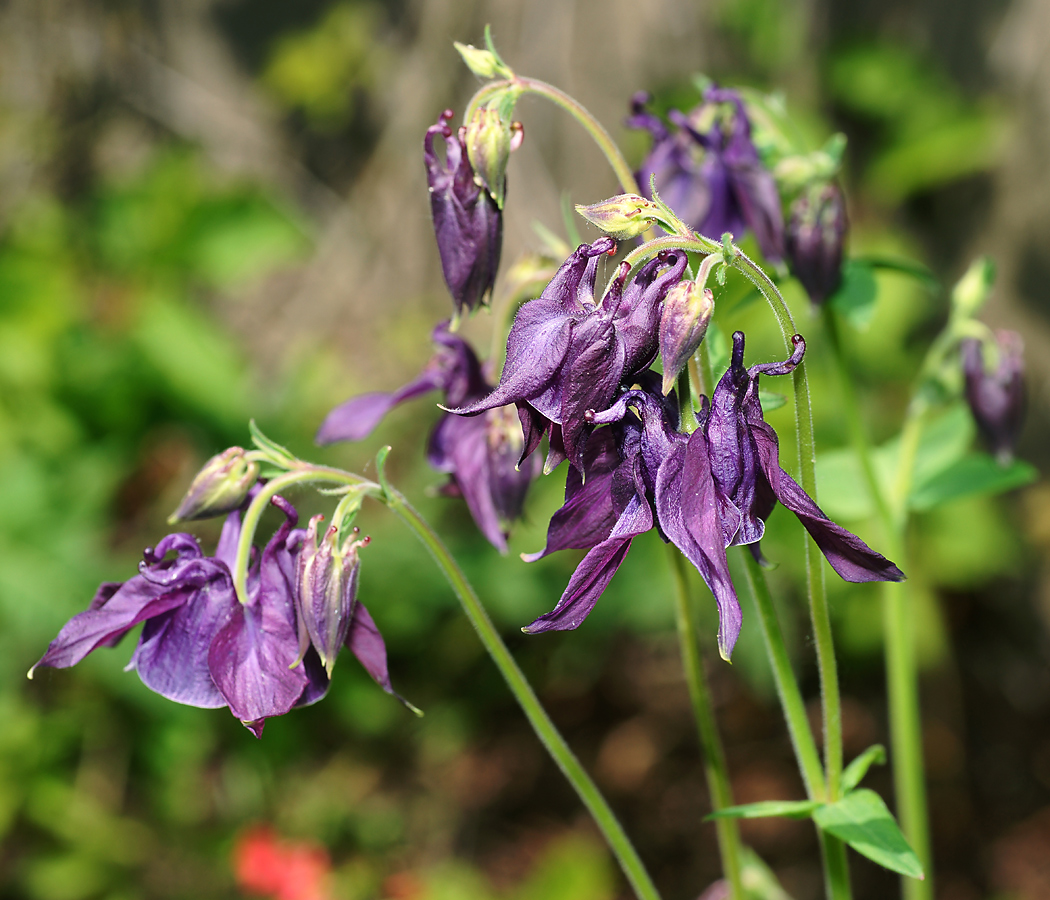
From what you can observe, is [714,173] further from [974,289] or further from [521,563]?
[521,563]

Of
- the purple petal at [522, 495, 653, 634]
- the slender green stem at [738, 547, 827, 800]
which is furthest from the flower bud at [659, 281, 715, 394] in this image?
the slender green stem at [738, 547, 827, 800]

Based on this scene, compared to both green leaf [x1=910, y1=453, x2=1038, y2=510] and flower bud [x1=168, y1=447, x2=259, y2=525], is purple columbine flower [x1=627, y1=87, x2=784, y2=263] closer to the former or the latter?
green leaf [x1=910, y1=453, x2=1038, y2=510]

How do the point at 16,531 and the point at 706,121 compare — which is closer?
the point at 706,121

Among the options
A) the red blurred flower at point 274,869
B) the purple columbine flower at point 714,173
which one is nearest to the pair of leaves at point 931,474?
the purple columbine flower at point 714,173

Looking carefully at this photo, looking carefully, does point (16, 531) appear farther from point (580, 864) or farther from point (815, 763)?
point (815, 763)

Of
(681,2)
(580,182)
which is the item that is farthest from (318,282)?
(681,2)

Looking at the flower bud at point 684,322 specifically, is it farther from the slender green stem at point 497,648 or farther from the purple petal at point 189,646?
the purple petal at point 189,646
